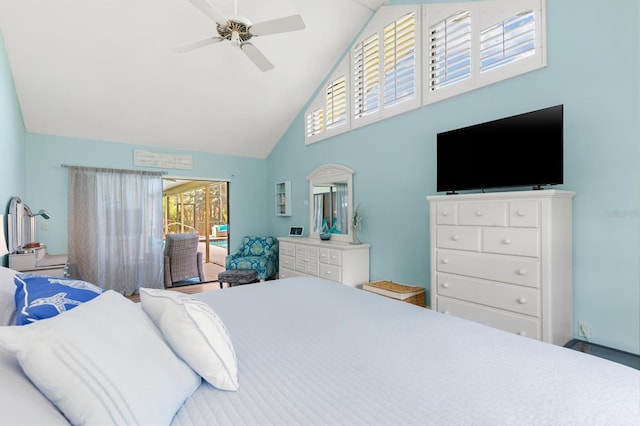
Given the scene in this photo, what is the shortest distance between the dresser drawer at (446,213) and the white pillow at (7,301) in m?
2.64

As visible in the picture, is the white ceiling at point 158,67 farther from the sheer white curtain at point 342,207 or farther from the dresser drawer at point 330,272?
the dresser drawer at point 330,272

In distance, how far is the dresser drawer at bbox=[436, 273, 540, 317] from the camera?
212 cm

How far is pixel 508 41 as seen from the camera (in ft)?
8.39

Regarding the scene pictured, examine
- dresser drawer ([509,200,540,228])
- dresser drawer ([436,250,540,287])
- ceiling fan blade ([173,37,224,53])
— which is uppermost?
ceiling fan blade ([173,37,224,53])

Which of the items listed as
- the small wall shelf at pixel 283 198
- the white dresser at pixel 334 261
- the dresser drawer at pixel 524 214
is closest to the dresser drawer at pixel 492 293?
the dresser drawer at pixel 524 214

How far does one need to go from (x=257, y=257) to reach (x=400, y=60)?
351 centimetres

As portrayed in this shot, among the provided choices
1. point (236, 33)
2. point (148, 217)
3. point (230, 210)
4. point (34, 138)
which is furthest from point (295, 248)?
point (34, 138)

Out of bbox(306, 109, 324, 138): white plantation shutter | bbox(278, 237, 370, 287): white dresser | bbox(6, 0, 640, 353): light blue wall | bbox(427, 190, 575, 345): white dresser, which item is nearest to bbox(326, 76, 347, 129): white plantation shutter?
bbox(306, 109, 324, 138): white plantation shutter

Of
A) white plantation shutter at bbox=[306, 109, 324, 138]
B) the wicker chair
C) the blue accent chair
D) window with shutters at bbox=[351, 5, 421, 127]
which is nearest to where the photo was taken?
window with shutters at bbox=[351, 5, 421, 127]

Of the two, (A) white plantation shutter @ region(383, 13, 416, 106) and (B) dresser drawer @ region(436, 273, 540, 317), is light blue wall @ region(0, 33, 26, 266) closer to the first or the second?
A: (A) white plantation shutter @ region(383, 13, 416, 106)

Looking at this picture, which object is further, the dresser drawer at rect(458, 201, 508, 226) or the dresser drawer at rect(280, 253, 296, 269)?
the dresser drawer at rect(280, 253, 296, 269)

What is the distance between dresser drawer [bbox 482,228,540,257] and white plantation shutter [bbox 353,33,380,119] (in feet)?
6.72

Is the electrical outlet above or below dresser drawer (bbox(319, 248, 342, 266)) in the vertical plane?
below

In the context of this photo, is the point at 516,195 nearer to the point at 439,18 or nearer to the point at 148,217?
the point at 439,18
